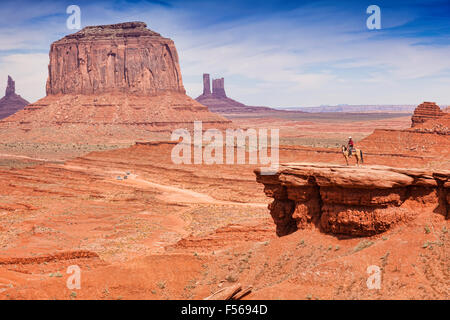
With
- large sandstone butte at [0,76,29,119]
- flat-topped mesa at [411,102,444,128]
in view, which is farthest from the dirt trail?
large sandstone butte at [0,76,29,119]

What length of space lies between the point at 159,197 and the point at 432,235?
30.3 meters

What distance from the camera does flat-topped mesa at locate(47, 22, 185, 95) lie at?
131625mm

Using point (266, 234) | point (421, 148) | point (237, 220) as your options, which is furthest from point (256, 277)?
point (421, 148)

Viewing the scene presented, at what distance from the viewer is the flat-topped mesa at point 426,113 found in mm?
57219

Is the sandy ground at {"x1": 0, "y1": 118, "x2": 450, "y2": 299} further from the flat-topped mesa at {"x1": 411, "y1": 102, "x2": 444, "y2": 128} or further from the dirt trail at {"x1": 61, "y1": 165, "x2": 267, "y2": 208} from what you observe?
the flat-topped mesa at {"x1": 411, "y1": 102, "x2": 444, "y2": 128}

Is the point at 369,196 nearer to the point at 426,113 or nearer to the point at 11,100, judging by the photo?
the point at 426,113

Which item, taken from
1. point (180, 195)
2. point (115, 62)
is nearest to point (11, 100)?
point (115, 62)

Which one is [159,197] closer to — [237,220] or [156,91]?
[237,220]

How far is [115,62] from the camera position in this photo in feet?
434

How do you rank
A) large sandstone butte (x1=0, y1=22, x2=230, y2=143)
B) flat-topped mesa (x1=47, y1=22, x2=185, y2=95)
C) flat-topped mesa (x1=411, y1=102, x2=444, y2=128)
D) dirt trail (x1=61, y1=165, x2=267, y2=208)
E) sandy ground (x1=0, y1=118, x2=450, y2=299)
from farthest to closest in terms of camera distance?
1. flat-topped mesa (x1=47, y1=22, x2=185, y2=95)
2. large sandstone butte (x1=0, y1=22, x2=230, y2=143)
3. flat-topped mesa (x1=411, y1=102, x2=444, y2=128)
4. dirt trail (x1=61, y1=165, x2=267, y2=208)
5. sandy ground (x1=0, y1=118, x2=450, y2=299)

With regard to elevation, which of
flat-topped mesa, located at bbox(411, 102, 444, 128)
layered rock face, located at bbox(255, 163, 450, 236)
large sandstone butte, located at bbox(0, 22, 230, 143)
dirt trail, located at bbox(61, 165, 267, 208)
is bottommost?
dirt trail, located at bbox(61, 165, 267, 208)

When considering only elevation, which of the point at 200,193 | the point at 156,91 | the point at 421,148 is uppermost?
the point at 156,91

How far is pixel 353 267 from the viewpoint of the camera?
13.5 metres

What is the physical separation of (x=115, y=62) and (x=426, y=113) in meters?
93.4
